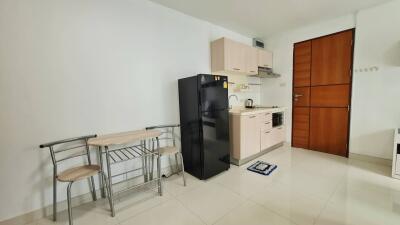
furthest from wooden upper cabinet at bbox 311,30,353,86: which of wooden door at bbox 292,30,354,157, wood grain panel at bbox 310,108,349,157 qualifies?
wood grain panel at bbox 310,108,349,157

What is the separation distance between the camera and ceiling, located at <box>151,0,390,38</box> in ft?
8.31

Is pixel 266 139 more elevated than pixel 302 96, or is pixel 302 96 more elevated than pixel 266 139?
pixel 302 96

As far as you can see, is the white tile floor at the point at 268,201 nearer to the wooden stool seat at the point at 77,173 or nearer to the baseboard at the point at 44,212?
the baseboard at the point at 44,212

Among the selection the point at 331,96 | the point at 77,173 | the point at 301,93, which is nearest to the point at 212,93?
the point at 77,173

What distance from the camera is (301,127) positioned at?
3736mm

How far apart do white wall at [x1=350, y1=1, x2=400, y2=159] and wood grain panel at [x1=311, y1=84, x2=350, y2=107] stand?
129 millimetres

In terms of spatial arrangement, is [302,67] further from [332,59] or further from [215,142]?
[215,142]

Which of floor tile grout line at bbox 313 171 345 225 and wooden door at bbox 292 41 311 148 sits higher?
wooden door at bbox 292 41 311 148

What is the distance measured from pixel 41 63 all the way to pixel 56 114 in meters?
0.51

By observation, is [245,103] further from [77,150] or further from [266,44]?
[77,150]

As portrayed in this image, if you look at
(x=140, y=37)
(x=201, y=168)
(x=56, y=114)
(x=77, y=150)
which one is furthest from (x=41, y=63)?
(x=201, y=168)

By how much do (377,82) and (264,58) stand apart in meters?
1.87

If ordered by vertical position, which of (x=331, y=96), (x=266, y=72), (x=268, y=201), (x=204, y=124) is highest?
(x=266, y=72)

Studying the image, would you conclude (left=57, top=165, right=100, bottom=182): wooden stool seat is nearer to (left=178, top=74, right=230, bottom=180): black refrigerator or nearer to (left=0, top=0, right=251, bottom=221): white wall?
(left=0, top=0, right=251, bottom=221): white wall
